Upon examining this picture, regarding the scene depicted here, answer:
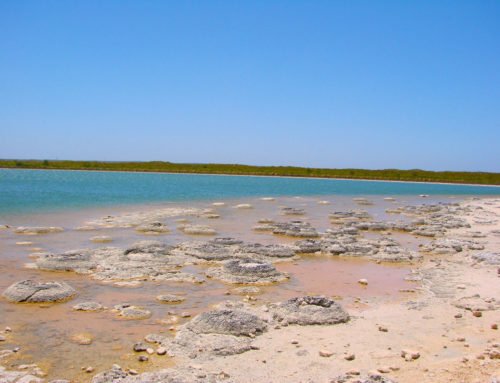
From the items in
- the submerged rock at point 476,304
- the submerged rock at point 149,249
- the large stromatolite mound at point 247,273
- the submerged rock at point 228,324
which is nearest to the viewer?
the submerged rock at point 228,324

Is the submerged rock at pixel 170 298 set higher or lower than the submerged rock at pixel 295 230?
lower

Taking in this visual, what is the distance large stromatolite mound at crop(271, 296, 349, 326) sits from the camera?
792 cm

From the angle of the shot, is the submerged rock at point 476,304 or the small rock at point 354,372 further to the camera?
the submerged rock at point 476,304

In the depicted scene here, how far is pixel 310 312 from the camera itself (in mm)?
8125

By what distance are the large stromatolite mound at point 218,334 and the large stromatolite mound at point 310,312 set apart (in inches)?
20.6

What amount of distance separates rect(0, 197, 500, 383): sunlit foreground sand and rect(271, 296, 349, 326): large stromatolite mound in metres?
0.02

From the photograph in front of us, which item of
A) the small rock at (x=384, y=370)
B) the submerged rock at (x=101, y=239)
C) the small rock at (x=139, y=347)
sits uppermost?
the small rock at (x=384, y=370)

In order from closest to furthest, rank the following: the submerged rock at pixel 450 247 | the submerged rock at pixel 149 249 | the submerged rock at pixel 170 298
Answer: the submerged rock at pixel 170 298 → the submerged rock at pixel 149 249 → the submerged rock at pixel 450 247

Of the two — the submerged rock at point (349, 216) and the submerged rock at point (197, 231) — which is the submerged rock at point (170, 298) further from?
the submerged rock at point (349, 216)

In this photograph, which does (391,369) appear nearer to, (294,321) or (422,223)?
(294,321)

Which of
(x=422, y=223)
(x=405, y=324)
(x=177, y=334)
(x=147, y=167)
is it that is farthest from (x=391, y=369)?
(x=147, y=167)

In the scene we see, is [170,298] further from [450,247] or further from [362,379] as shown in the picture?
[450,247]

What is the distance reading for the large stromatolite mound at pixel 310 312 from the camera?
7.92 meters

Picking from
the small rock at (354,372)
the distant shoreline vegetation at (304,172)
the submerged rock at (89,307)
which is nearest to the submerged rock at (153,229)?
the submerged rock at (89,307)
